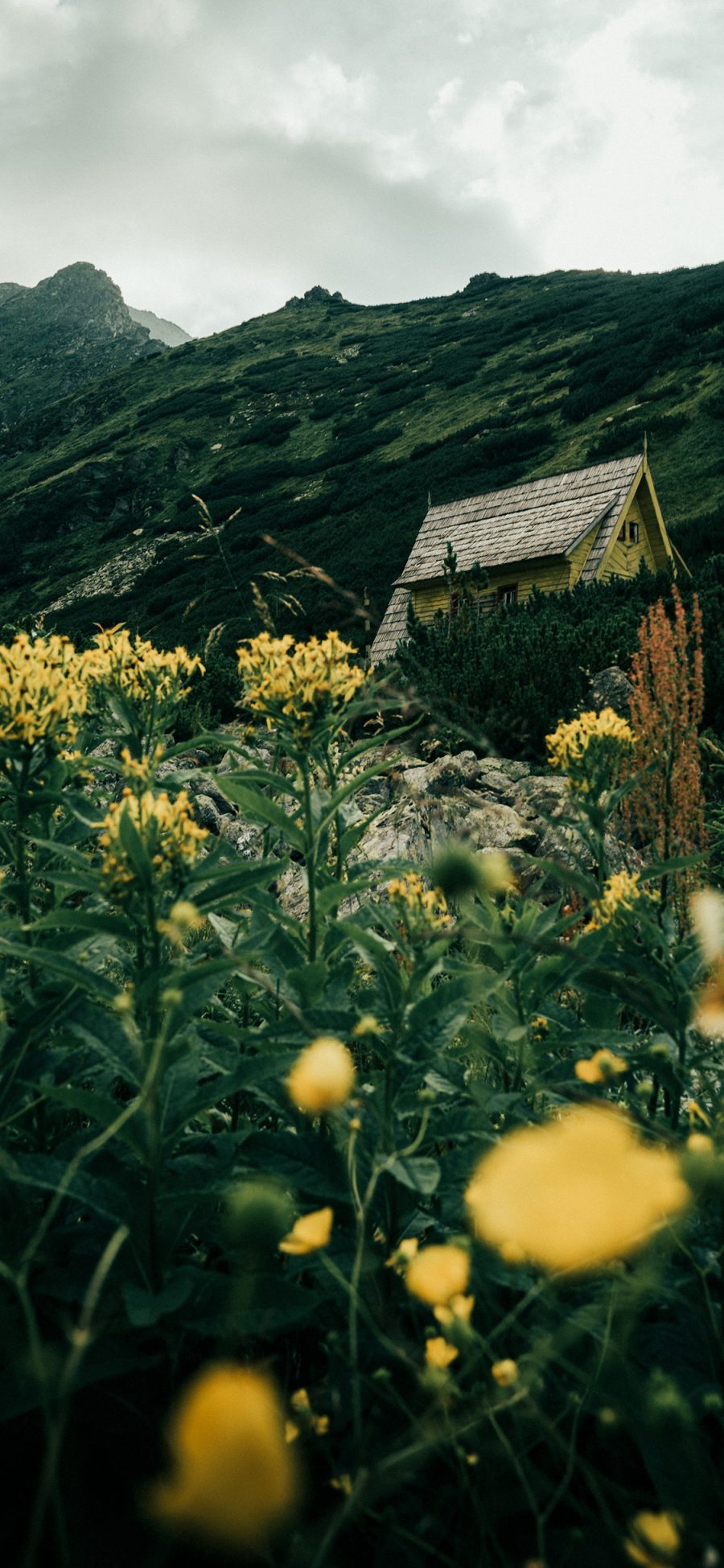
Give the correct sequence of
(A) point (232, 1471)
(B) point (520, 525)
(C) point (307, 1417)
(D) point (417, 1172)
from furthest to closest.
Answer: (B) point (520, 525) < (D) point (417, 1172) < (C) point (307, 1417) < (A) point (232, 1471)

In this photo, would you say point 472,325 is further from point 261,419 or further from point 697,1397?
point 697,1397

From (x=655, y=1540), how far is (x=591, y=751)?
170 centimetres

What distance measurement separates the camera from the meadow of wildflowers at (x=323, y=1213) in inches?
27.1

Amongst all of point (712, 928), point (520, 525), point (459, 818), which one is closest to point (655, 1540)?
point (712, 928)

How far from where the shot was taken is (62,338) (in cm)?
9000

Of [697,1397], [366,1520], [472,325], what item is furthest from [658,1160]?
[472,325]

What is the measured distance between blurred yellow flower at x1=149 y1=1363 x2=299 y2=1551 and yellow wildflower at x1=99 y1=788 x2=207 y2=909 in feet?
2.64

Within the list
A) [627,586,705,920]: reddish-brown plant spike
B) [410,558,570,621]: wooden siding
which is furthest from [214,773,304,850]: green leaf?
[410,558,570,621]: wooden siding

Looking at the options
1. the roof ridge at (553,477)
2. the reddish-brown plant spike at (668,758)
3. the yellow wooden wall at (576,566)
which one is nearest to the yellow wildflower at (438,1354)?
the reddish-brown plant spike at (668,758)

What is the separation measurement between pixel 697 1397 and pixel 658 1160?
615mm

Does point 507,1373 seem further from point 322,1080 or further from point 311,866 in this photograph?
point 311,866

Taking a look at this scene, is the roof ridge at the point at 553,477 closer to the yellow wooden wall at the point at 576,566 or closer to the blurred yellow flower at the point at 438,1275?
the yellow wooden wall at the point at 576,566

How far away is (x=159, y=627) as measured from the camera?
2188 centimetres

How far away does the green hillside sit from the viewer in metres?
23.7
